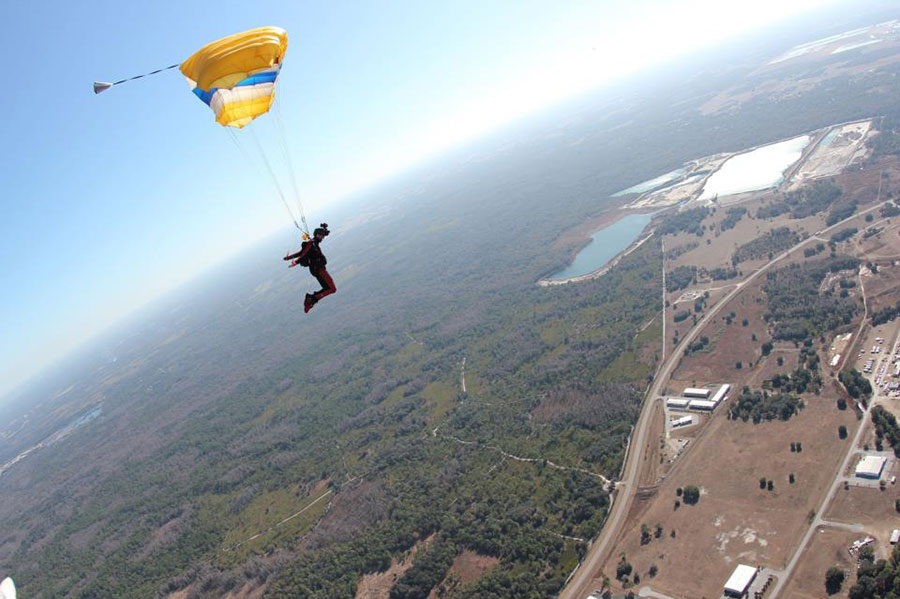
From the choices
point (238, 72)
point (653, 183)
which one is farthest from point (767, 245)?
point (238, 72)

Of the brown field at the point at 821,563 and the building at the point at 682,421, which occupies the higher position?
the building at the point at 682,421

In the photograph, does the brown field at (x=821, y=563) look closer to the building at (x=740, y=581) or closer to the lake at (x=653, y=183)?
the building at (x=740, y=581)

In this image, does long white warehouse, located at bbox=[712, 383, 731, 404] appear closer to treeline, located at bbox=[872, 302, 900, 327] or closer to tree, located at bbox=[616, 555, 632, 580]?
treeline, located at bbox=[872, 302, 900, 327]

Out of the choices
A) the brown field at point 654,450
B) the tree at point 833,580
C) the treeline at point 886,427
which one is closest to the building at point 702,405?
the brown field at point 654,450

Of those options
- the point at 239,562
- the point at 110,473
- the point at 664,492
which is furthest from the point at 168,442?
the point at 664,492

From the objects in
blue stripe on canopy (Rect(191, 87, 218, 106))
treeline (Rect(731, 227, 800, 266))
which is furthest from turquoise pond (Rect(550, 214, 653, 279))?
blue stripe on canopy (Rect(191, 87, 218, 106))

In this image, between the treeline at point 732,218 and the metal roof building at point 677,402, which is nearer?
the metal roof building at point 677,402

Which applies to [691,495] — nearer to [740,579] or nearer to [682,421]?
[740,579]
